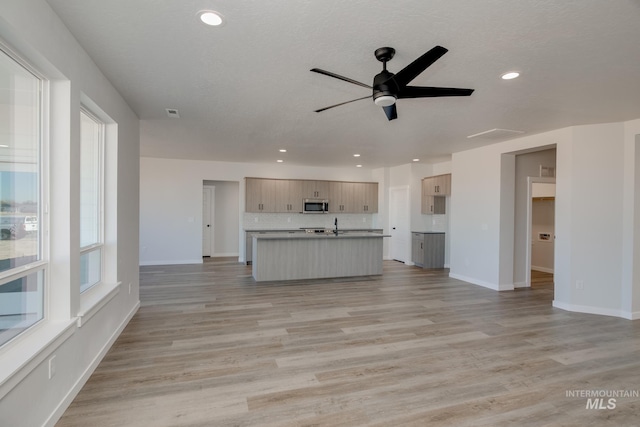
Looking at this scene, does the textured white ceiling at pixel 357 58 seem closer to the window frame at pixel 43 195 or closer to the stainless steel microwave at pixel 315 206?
the window frame at pixel 43 195

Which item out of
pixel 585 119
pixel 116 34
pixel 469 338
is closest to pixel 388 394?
pixel 469 338

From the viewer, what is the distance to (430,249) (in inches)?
309

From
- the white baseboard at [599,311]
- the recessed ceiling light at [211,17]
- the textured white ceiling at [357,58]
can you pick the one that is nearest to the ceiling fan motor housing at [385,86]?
the textured white ceiling at [357,58]

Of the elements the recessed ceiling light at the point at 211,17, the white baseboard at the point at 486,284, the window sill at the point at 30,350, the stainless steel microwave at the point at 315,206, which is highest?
the recessed ceiling light at the point at 211,17

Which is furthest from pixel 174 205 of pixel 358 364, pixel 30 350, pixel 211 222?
pixel 358 364

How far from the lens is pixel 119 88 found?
3258 millimetres

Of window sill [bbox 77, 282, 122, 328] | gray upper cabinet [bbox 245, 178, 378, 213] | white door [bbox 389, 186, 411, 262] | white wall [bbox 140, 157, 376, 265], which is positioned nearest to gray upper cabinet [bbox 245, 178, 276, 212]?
gray upper cabinet [bbox 245, 178, 378, 213]

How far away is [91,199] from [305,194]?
19.1 ft

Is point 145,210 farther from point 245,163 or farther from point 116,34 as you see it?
point 116,34

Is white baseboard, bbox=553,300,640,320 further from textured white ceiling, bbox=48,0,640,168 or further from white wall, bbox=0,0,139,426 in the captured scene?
white wall, bbox=0,0,139,426

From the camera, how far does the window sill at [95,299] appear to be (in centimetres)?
242

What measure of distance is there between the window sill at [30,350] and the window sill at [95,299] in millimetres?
186

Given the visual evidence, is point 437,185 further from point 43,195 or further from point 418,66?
point 43,195

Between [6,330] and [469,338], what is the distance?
12.9 feet
